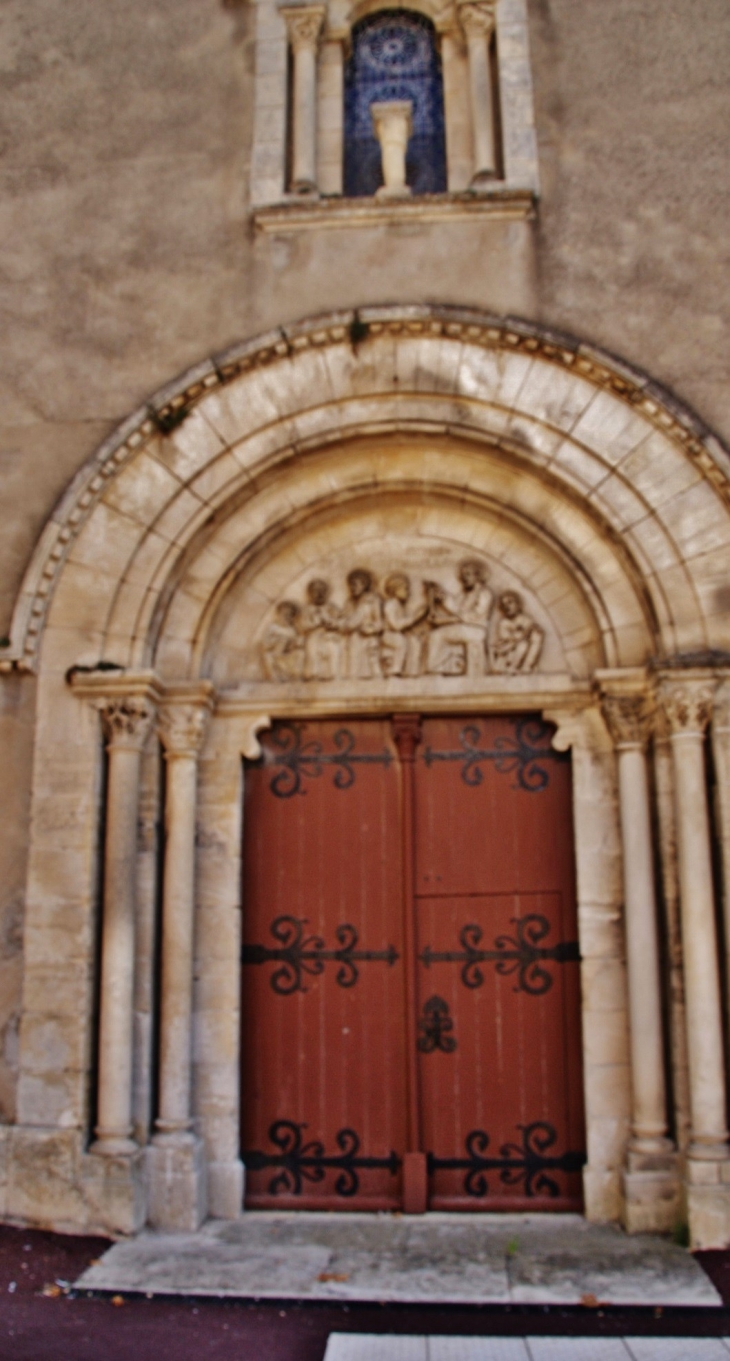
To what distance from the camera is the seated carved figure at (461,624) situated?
6.22 metres

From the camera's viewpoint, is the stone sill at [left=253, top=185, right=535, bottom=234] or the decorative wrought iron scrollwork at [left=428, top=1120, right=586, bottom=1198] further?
the stone sill at [left=253, top=185, right=535, bottom=234]

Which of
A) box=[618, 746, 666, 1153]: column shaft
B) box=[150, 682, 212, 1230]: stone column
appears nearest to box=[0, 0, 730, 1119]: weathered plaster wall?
box=[150, 682, 212, 1230]: stone column

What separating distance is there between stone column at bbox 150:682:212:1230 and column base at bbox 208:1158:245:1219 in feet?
0.29

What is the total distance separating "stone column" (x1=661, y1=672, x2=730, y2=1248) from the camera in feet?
16.9

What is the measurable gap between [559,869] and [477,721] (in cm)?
91

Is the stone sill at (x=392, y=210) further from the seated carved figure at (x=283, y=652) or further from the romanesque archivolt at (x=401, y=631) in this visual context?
the seated carved figure at (x=283, y=652)

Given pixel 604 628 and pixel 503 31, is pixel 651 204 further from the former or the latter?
pixel 604 628

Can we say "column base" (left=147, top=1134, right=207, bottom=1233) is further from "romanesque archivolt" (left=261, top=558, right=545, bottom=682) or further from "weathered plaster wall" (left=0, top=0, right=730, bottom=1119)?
"romanesque archivolt" (left=261, top=558, right=545, bottom=682)

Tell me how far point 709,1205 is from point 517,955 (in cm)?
147

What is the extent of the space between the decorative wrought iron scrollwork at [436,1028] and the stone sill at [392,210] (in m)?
4.23

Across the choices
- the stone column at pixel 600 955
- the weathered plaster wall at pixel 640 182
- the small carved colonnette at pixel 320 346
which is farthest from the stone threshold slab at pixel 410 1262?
the weathered plaster wall at pixel 640 182

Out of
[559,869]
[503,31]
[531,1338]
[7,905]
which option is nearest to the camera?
[531,1338]

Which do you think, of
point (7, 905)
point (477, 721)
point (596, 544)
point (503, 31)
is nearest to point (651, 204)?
point (503, 31)

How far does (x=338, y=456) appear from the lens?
6273mm
